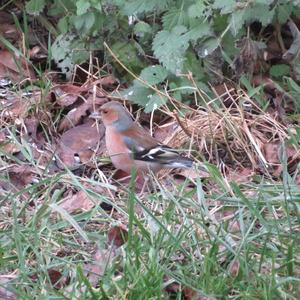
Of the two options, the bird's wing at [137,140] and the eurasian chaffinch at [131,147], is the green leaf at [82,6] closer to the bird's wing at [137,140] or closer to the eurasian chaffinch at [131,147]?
the eurasian chaffinch at [131,147]

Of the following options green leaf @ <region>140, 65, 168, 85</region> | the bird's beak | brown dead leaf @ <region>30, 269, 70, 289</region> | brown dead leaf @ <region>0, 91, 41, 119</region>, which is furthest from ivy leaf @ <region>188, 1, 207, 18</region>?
brown dead leaf @ <region>30, 269, 70, 289</region>

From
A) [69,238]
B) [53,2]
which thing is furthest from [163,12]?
[69,238]

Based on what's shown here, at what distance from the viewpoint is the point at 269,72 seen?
21.8 ft

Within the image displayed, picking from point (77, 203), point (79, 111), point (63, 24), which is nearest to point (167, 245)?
point (77, 203)

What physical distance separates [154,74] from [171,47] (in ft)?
0.97

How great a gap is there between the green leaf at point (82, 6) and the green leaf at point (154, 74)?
54cm

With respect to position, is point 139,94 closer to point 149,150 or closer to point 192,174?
point 149,150

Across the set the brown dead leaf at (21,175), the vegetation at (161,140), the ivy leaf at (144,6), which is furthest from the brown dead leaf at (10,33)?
the brown dead leaf at (21,175)

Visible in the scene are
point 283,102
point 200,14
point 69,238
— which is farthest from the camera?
point 283,102

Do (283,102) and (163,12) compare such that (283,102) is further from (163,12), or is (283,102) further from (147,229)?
(147,229)

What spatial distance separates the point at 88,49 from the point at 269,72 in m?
1.25

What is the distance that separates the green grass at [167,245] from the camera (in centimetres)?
412

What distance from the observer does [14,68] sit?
22.8ft

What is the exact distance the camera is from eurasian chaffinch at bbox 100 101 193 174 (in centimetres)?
568
